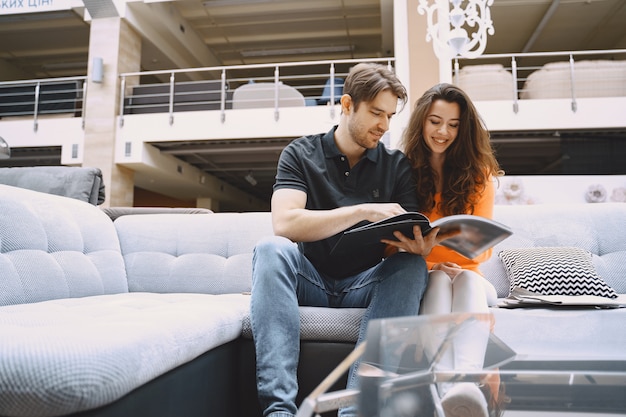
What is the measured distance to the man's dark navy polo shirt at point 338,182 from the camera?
3.88 ft

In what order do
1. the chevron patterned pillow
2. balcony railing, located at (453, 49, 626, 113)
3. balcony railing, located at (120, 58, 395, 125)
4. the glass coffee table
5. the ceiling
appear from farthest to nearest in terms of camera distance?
1. the ceiling
2. balcony railing, located at (120, 58, 395, 125)
3. balcony railing, located at (453, 49, 626, 113)
4. the chevron patterned pillow
5. the glass coffee table

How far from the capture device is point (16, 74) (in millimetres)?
9367

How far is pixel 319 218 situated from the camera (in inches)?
42.1

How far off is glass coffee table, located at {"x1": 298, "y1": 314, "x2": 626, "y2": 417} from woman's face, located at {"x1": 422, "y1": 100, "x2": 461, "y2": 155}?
75 cm

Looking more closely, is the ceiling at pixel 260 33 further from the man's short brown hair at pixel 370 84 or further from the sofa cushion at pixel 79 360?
the sofa cushion at pixel 79 360

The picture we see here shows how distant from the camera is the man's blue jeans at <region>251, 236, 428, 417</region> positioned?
2.92 feet

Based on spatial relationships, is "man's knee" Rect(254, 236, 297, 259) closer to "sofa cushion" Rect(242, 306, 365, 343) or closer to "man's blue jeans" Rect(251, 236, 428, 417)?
"man's blue jeans" Rect(251, 236, 428, 417)

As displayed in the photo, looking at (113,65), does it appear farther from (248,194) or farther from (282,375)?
(282,375)

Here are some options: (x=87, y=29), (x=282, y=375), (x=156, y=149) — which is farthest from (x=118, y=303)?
(x=87, y=29)

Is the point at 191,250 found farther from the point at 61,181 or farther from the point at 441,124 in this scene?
the point at 441,124

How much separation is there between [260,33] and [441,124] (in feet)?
23.8

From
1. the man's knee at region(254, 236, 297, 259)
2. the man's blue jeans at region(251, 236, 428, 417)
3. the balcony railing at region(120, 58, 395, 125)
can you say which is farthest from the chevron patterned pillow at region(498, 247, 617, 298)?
the balcony railing at region(120, 58, 395, 125)

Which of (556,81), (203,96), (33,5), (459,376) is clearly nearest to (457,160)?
(459,376)

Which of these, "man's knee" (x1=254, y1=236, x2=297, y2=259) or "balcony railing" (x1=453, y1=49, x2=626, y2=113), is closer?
"man's knee" (x1=254, y1=236, x2=297, y2=259)
